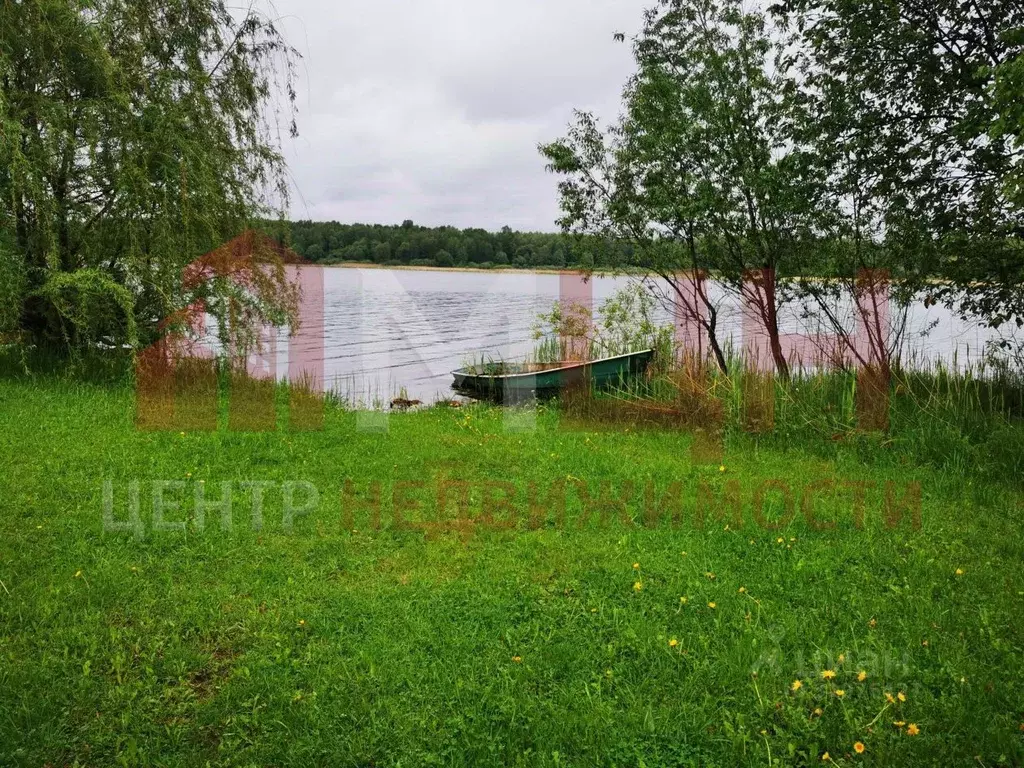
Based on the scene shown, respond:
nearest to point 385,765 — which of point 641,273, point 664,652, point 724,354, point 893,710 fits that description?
point 664,652

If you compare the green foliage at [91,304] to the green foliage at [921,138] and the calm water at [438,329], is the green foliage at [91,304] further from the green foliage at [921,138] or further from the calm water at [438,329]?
the green foliage at [921,138]

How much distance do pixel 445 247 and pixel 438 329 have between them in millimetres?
6895

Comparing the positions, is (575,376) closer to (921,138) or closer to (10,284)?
(921,138)

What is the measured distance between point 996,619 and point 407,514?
3.05 m

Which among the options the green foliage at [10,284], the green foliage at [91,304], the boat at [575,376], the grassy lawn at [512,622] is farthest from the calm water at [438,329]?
the grassy lawn at [512,622]

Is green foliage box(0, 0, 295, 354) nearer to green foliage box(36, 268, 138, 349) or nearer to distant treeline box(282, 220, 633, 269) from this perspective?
green foliage box(36, 268, 138, 349)

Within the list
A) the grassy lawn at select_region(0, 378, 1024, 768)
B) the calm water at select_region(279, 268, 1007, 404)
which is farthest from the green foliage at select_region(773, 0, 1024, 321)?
the grassy lawn at select_region(0, 378, 1024, 768)

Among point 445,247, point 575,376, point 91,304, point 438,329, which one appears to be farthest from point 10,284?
point 438,329

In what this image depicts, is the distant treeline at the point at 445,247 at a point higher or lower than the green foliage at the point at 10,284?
higher

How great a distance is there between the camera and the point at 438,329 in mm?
Answer: 20578

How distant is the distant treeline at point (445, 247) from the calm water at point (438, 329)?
0.97ft

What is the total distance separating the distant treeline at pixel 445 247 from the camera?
9.84m

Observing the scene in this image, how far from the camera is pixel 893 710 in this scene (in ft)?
8.21

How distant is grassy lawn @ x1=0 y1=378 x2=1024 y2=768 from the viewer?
95.1 inches
